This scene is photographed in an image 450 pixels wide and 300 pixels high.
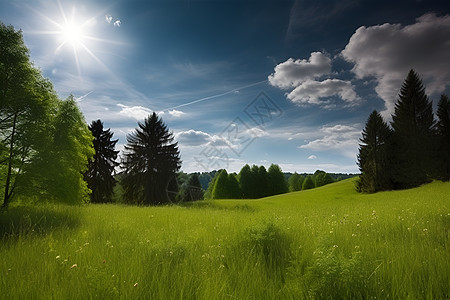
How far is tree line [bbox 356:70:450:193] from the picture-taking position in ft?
118

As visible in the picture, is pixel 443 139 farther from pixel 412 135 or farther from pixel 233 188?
pixel 233 188

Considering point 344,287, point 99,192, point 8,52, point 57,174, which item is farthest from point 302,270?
point 99,192

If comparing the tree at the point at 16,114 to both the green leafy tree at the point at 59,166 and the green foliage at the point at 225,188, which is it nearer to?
the green leafy tree at the point at 59,166

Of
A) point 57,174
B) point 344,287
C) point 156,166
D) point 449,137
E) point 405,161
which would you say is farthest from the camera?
point 405,161

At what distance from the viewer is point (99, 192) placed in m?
30.2

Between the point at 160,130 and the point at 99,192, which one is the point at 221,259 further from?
the point at 99,192

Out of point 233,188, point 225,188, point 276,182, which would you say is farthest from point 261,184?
point 225,188

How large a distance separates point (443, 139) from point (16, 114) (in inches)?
2127

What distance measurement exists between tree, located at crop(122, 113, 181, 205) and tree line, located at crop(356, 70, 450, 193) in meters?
38.1

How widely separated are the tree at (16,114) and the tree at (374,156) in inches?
1933

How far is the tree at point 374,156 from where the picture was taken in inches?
1601

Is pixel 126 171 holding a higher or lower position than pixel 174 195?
higher

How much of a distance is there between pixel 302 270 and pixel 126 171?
2877cm

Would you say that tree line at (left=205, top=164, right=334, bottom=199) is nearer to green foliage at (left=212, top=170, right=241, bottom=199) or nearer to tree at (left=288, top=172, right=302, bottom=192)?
green foliage at (left=212, top=170, right=241, bottom=199)
